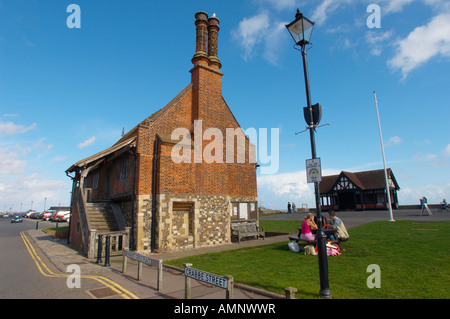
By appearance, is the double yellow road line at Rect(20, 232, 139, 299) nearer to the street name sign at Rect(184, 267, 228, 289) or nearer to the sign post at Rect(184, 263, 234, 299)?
the street name sign at Rect(184, 267, 228, 289)

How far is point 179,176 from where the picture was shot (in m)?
14.8

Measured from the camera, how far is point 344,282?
663 cm

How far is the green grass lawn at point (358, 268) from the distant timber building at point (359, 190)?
1231 inches

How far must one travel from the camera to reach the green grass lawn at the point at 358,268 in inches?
235

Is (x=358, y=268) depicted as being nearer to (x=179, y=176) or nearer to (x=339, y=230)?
(x=339, y=230)

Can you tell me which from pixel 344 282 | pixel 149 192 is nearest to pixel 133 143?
pixel 149 192

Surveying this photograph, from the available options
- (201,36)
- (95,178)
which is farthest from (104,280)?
(95,178)

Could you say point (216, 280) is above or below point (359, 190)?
below

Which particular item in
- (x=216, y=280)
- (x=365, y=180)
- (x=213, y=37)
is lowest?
(x=216, y=280)

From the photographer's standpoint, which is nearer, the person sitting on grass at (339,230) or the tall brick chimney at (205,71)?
the person sitting on grass at (339,230)

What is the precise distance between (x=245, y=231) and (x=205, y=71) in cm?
1087

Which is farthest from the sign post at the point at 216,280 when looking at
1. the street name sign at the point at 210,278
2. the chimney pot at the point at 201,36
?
the chimney pot at the point at 201,36

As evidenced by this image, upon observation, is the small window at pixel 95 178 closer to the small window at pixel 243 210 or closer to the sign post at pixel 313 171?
the small window at pixel 243 210
